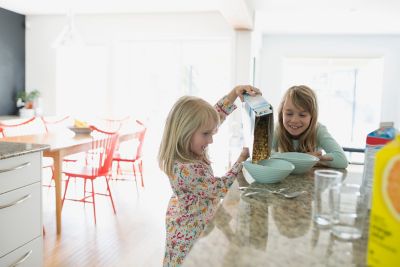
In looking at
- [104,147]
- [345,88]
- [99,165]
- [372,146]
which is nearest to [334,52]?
[345,88]

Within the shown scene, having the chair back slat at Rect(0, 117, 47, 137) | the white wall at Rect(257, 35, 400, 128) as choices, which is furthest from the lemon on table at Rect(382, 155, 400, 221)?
the white wall at Rect(257, 35, 400, 128)

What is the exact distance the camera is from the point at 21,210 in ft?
6.44

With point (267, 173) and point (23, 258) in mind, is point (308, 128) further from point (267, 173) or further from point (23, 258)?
point (23, 258)

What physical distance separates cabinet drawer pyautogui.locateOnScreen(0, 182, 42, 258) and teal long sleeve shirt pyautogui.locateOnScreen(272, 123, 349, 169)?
1.31m

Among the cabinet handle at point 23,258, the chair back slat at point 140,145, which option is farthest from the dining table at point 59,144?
the cabinet handle at point 23,258

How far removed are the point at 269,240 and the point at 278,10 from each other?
16.5ft

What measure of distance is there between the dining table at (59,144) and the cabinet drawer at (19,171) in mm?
517

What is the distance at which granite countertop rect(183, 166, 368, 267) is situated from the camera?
608 millimetres

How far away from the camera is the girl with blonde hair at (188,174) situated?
125 centimetres

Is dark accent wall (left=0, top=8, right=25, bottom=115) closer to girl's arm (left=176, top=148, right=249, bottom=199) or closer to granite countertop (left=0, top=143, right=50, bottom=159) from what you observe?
granite countertop (left=0, top=143, right=50, bottom=159)

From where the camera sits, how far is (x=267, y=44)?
7.58 metres

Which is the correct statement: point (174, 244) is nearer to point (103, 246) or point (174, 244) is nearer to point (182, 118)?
point (182, 118)

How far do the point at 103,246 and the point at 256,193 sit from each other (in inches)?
81.7

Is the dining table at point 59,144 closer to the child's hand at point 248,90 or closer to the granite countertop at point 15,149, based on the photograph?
the granite countertop at point 15,149
